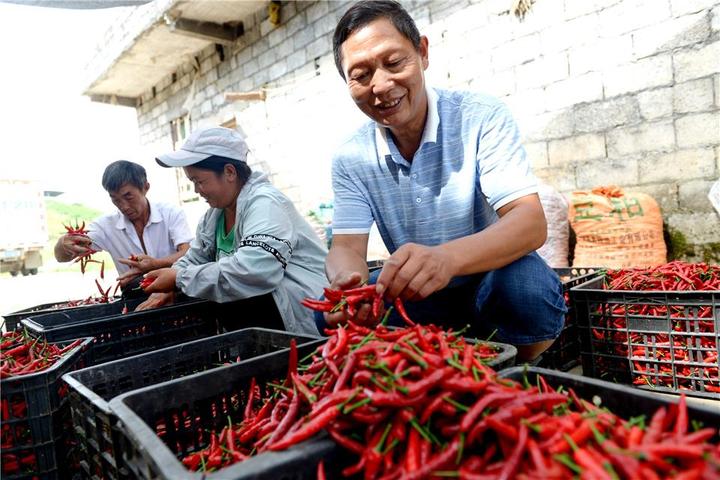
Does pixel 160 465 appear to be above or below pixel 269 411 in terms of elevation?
above

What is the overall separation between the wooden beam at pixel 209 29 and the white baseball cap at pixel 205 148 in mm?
7393

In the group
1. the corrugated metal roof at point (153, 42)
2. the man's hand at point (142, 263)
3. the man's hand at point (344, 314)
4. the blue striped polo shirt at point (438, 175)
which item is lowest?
the man's hand at point (344, 314)

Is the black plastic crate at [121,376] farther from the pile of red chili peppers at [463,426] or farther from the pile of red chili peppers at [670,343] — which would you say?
the pile of red chili peppers at [670,343]

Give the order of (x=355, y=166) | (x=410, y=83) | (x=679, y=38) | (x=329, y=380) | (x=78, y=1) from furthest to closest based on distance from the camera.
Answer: (x=679, y=38), (x=78, y=1), (x=355, y=166), (x=410, y=83), (x=329, y=380)

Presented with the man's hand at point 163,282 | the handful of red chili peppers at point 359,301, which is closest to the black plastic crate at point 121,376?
the handful of red chili peppers at point 359,301

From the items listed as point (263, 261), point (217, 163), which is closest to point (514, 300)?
point (263, 261)

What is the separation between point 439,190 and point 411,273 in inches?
36.7

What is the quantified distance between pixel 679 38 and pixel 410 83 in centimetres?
336

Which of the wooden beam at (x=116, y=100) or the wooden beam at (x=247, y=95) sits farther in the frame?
the wooden beam at (x=116, y=100)

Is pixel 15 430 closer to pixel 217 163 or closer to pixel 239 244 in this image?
pixel 239 244

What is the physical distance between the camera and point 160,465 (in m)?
1.01

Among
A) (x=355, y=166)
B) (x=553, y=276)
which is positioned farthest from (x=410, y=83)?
(x=553, y=276)

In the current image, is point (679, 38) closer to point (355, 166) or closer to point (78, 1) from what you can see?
point (355, 166)

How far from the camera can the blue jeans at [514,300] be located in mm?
2271
